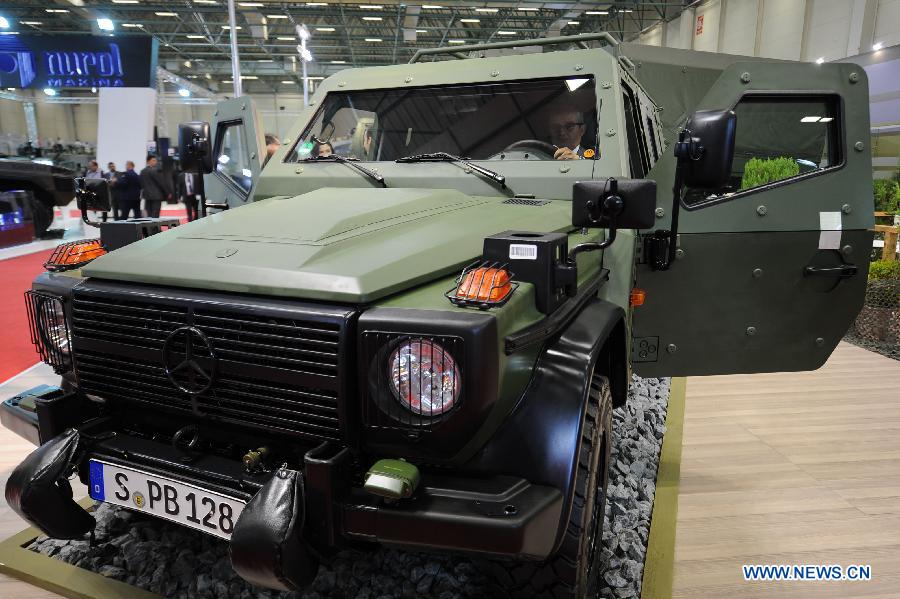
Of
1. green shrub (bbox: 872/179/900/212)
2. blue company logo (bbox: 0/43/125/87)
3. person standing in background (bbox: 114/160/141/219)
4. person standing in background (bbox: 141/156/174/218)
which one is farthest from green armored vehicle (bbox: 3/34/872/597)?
blue company logo (bbox: 0/43/125/87)

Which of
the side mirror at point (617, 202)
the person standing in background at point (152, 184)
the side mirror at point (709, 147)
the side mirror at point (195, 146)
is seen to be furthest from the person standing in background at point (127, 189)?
the side mirror at point (617, 202)

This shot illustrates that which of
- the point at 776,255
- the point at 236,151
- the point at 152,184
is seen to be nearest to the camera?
the point at 776,255

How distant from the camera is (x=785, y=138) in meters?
3.44

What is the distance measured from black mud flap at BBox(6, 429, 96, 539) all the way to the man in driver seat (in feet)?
6.88

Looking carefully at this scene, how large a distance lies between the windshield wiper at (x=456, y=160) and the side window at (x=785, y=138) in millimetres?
880

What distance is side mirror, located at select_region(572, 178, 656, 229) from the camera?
1904 millimetres

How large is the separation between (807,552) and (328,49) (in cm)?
2553

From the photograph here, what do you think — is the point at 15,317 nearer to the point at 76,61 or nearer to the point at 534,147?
the point at 534,147

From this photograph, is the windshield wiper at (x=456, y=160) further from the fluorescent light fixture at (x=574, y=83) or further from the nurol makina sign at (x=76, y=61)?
the nurol makina sign at (x=76, y=61)

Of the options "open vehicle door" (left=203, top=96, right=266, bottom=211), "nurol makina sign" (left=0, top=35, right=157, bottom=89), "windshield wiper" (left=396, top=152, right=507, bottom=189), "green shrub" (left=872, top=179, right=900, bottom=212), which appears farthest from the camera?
"nurol makina sign" (left=0, top=35, right=157, bottom=89)

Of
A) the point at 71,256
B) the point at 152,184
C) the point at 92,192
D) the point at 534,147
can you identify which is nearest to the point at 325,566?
the point at 71,256

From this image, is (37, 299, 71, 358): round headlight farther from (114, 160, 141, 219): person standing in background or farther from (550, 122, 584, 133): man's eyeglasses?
(114, 160, 141, 219): person standing in background

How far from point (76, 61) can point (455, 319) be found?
17.0 meters

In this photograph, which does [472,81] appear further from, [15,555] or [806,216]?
[15,555]
